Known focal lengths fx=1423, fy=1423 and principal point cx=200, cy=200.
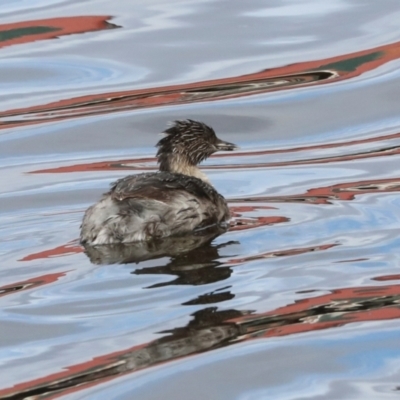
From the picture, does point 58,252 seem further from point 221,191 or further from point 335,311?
point 221,191

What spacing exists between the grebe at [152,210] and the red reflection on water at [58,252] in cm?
9

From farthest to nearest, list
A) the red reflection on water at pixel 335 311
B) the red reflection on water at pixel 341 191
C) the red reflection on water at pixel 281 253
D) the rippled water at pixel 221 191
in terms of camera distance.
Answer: the red reflection on water at pixel 341 191 → the red reflection on water at pixel 281 253 → the red reflection on water at pixel 335 311 → the rippled water at pixel 221 191

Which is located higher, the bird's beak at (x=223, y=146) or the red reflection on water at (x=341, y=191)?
the bird's beak at (x=223, y=146)

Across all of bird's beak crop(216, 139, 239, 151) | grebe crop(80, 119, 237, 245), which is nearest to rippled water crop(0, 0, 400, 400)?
grebe crop(80, 119, 237, 245)

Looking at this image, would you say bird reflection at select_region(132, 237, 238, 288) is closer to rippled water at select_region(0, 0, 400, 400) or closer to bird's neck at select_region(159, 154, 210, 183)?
rippled water at select_region(0, 0, 400, 400)

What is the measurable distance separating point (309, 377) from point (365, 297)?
3.77 ft

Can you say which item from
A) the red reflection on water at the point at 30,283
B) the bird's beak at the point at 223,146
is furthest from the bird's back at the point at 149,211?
the bird's beak at the point at 223,146

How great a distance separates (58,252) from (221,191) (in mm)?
2467

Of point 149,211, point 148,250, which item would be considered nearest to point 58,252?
point 148,250

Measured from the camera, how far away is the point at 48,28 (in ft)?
54.0

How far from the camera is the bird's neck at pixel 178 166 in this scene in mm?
10727

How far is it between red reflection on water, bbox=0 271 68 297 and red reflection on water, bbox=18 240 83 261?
0.47 metres

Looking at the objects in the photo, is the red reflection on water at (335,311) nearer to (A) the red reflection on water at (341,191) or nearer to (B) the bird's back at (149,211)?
(B) the bird's back at (149,211)

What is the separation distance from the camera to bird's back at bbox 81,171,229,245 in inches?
356
